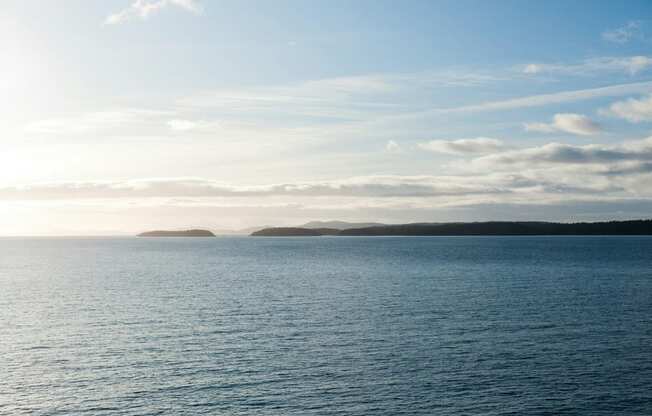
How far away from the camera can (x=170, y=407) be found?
146 ft

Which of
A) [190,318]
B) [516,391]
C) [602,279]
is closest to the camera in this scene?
[516,391]

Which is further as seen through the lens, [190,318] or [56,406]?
[190,318]

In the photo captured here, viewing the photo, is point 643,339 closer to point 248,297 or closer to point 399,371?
point 399,371

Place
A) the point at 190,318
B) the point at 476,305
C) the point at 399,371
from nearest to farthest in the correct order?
1. the point at 399,371
2. the point at 190,318
3. the point at 476,305

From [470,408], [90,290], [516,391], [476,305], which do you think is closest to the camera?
[470,408]

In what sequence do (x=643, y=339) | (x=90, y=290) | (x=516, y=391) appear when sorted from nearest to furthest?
(x=516, y=391), (x=643, y=339), (x=90, y=290)

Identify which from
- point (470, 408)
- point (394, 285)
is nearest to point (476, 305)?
Answer: point (394, 285)

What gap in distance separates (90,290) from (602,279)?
10844cm

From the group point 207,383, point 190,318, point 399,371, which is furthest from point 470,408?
point 190,318

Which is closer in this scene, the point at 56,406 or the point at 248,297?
the point at 56,406

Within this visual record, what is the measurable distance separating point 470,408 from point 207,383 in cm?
2136

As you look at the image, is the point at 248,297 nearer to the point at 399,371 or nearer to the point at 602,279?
the point at 399,371

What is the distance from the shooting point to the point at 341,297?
4131 inches

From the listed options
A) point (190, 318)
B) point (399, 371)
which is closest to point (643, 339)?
point (399, 371)
